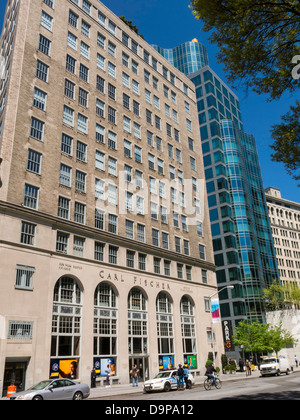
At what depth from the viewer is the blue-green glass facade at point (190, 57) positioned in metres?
143

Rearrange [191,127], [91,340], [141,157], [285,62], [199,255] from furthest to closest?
[191,127] → [199,255] → [141,157] → [91,340] → [285,62]

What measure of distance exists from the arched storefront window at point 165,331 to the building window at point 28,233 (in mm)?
18508

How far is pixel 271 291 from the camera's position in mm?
75438

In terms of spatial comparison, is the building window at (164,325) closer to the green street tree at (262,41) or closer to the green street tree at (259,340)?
the green street tree at (259,340)

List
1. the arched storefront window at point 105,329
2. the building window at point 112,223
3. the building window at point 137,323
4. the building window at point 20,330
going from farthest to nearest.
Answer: the building window at point 112,223
the building window at point 137,323
the arched storefront window at point 105,329
the building window at point 20,330

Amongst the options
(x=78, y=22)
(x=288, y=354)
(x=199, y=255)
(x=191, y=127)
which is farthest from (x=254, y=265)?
(x=78, y=22)

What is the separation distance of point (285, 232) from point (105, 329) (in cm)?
9234

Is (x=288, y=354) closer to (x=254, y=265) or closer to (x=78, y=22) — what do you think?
(x=254, y=265)

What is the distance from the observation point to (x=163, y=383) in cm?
2562

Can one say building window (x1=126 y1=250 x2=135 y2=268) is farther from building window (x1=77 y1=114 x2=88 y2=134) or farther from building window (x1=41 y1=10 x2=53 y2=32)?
building window (x1=41 y1=10 x2=53 y2=32)

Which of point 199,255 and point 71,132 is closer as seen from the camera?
point 71,132

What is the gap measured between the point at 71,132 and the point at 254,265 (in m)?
53.6

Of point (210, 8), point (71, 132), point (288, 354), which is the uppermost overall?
point (71, 132)

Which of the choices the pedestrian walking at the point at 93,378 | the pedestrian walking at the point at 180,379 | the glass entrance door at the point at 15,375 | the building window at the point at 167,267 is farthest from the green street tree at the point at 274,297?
the glass entrance door at the point at 15,375
